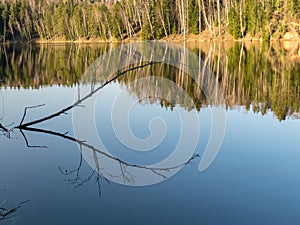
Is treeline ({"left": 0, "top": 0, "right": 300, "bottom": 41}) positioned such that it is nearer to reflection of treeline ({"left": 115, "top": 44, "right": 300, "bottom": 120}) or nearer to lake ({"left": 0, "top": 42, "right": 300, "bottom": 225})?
reflection of treeline ({"left": 115, "top": 44, "right": 300, "bottom": 120})

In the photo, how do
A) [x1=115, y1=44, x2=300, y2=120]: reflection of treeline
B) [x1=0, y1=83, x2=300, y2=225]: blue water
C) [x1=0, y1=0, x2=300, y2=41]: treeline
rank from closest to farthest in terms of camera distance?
[x1=0, y1=83, x2=300, y2=225]: blue water
[x1=115, y1=44, x2=300, y2=120]: reflection of treeline
[x1=0, y1=0, x2=300, y2=41]: treeline

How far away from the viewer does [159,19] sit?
60.7 metres

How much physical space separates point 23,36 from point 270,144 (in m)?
65.7

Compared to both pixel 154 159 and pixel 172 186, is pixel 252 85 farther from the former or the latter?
pixel 172 186

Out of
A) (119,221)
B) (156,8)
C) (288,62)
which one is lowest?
(119,221)

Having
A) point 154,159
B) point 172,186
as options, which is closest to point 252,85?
point 154,159

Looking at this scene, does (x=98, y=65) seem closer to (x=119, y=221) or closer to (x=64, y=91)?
(x=119, y=221)

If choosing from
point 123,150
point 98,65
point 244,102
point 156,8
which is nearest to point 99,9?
point 156,8

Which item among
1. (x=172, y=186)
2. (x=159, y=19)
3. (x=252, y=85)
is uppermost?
(x=159, y=19)

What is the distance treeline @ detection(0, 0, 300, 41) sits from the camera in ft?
171

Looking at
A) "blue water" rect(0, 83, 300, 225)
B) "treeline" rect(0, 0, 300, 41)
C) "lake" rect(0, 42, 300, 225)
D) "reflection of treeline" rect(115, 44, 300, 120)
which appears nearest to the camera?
"lake" rect(0, 42, 300, 225)

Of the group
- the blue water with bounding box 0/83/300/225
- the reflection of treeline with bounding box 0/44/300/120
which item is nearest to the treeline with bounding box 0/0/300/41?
the reflection of treeline with bounding box 0/44/300/120

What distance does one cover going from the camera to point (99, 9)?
217 ft

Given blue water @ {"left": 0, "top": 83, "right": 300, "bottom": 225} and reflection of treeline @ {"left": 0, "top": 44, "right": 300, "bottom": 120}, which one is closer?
blue water @ {"left": 0, "top": 83, "right": 300, "bottom": 225}
